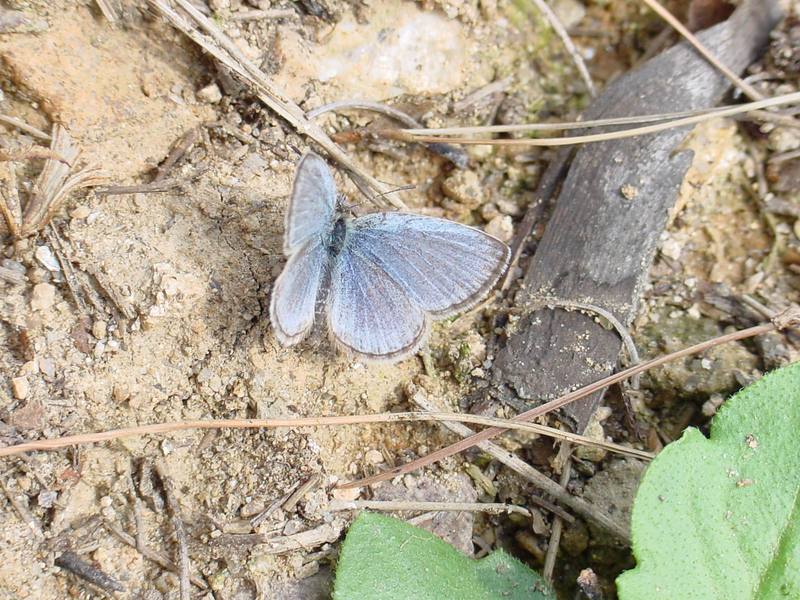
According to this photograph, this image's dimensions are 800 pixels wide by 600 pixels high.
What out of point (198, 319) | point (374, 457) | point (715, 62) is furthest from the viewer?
point (715, 62)

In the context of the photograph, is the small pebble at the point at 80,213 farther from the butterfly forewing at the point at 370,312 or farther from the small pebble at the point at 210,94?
the butterfly forewing at the point at 370,312

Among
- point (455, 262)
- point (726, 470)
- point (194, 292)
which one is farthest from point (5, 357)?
point (726, 470)

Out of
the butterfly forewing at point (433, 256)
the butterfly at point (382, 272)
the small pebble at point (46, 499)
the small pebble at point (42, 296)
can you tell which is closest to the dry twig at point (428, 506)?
the butterfly at point (382, 272)

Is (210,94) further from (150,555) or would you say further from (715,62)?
(715,62)

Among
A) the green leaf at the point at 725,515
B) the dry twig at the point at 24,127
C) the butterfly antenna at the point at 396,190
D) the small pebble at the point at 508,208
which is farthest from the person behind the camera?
the small pebble at the point at 508,208

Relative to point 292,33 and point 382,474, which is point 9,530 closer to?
point 382,474

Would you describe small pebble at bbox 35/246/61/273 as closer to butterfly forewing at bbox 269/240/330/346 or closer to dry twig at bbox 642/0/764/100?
butterfly forewing at bbox 269/240/330/346

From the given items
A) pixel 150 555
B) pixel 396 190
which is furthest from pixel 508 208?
pixel 150 555
